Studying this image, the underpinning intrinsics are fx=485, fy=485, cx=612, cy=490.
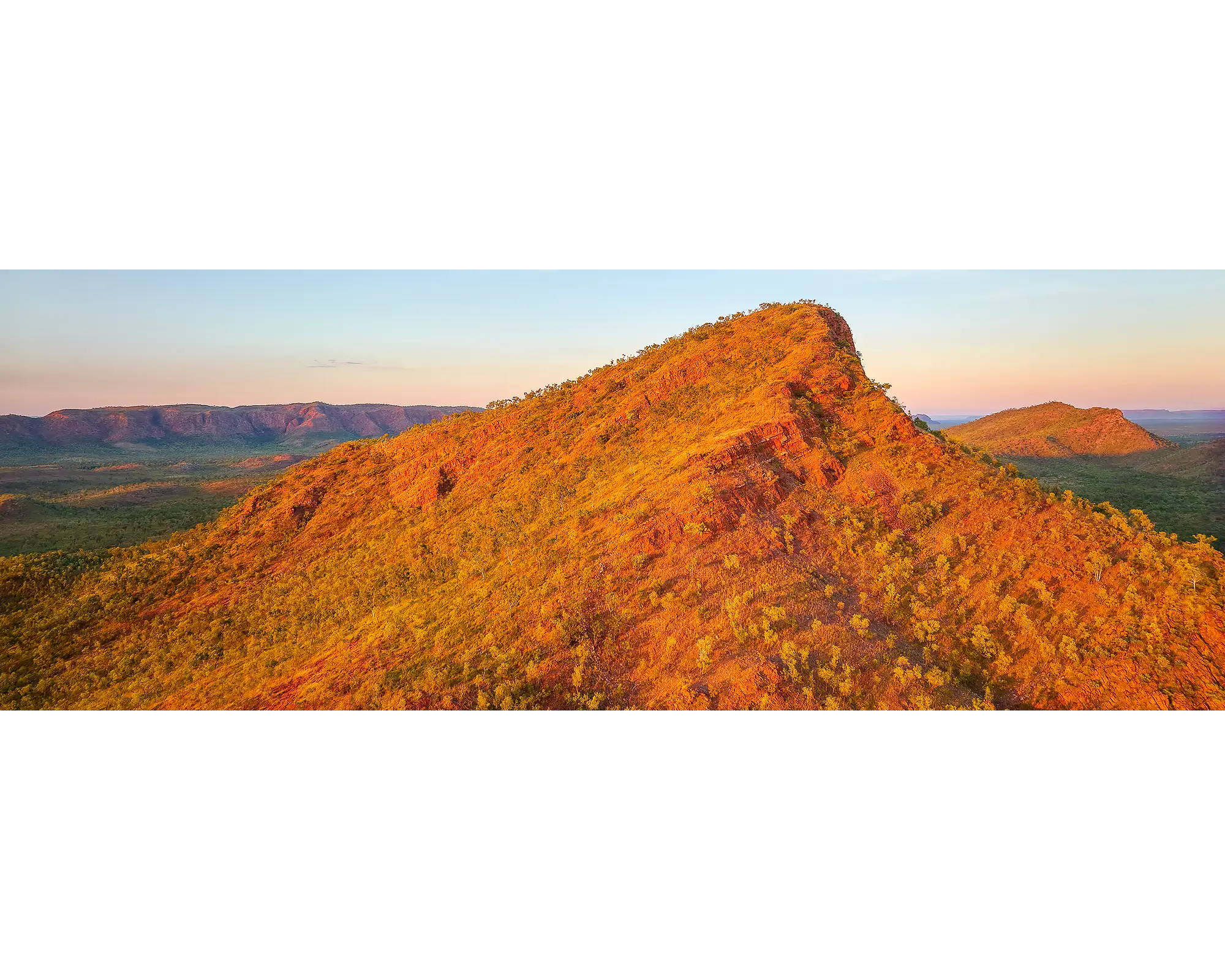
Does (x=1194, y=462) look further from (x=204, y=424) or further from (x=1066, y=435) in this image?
Answer: (x=204, y=424)

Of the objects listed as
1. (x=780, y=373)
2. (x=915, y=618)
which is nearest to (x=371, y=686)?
(x=915, y=618)

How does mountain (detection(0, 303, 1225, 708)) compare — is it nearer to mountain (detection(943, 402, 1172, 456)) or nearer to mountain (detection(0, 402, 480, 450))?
mountain (detection(943, 402, 1172, 456))

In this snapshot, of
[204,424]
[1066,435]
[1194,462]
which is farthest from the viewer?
[204,424]

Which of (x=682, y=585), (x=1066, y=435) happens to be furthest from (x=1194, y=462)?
(x=682, y=585)

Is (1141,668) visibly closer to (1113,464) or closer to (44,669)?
(44,669)

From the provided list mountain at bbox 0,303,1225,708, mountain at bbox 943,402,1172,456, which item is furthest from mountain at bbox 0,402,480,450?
mountain at bbox 943,402,1172,456

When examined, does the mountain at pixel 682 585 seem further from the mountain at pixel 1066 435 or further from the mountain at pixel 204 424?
the mountain at pixel 204 424
